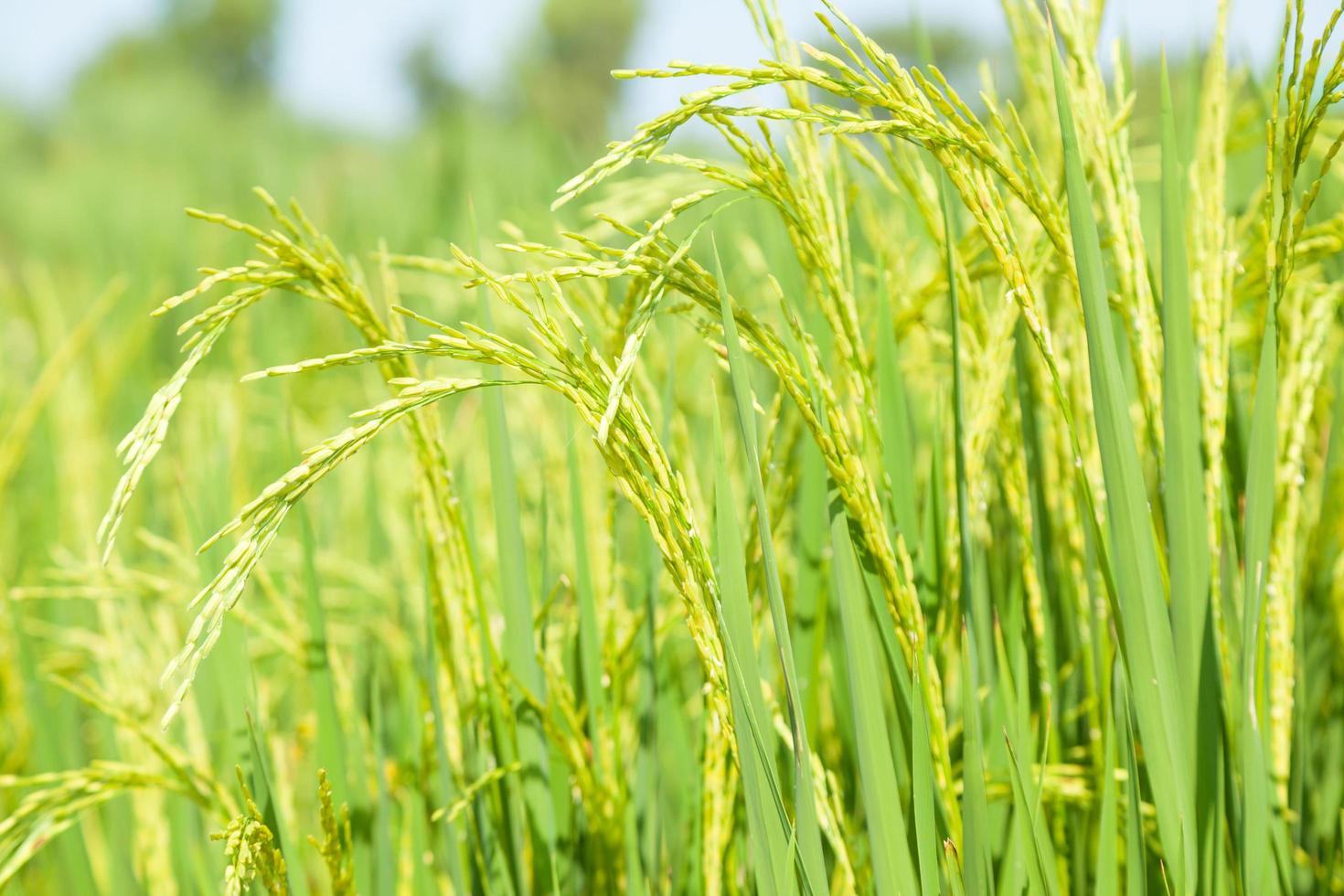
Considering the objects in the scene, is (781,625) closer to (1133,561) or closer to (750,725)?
(750,725)

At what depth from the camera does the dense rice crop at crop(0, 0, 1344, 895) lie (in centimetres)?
48

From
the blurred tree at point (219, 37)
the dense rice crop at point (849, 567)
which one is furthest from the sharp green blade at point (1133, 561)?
the blurred tree at point (219, 37)

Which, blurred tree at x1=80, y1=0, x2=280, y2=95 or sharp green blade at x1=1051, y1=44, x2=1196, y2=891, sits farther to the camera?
blurred tree at x1=80, y1=0, x2=280, y2=95

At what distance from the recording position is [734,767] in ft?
1.98

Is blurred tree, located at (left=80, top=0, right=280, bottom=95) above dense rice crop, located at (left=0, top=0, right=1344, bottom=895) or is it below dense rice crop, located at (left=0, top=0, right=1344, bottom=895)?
above

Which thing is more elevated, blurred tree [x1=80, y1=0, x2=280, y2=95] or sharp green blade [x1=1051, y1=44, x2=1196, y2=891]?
blurred tree [x1=80, y1=0, x2=280, y2=95]

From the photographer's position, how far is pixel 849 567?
531 millimetres

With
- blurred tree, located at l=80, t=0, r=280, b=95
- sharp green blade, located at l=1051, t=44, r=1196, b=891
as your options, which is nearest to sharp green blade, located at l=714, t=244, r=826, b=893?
sharp green blade, located at l=1051, t=44, r=1196, b=891

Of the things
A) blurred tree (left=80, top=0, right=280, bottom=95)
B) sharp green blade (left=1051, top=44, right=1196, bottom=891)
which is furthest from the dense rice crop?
blurred tree (left=80, top=0, right=280, bottom=95)

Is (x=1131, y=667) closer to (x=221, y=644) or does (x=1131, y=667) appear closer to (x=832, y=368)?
(x=832, y=368)

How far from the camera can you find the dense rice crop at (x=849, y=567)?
0.48 metres

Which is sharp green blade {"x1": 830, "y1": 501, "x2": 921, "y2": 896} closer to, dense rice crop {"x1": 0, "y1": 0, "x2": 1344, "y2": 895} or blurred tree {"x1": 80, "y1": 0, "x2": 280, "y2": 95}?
dense rice crop {"x1": 0, "y1": 0, "x2": 1344, "y2": 895}

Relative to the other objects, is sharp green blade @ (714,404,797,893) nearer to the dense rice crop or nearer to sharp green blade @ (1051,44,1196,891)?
the dense rice crop

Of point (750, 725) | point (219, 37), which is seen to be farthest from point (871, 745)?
point (219, 37)
